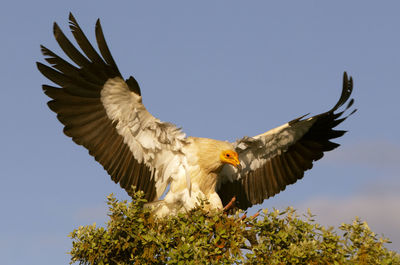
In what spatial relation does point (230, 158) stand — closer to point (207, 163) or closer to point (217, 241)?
point (207, 163)

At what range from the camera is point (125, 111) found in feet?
32.2

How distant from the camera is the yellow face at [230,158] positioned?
407 inches

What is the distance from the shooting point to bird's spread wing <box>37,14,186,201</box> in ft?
31.5

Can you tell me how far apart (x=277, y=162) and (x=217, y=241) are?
469 centimetres

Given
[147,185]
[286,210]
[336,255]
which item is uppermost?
[147,185]

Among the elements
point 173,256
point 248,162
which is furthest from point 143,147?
point 173,256

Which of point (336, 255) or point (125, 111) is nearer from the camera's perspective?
point (336, 255)

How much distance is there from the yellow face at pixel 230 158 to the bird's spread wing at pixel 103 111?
2.70 feet

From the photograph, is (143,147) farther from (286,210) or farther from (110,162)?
(286,210)

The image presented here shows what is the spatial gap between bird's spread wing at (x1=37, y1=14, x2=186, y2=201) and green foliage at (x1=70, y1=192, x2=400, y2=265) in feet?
6.70

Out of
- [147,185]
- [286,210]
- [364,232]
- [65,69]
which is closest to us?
[364,232]

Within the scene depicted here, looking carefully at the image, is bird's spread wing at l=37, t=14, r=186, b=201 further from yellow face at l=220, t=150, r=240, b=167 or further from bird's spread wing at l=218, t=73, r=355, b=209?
bird's spread wing at l=218, t=73, r=355, b=209

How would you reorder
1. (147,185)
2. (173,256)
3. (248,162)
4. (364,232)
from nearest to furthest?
(173,256)
(364,232)
(147,185)
(248,162)

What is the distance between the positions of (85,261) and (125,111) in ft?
9.61
